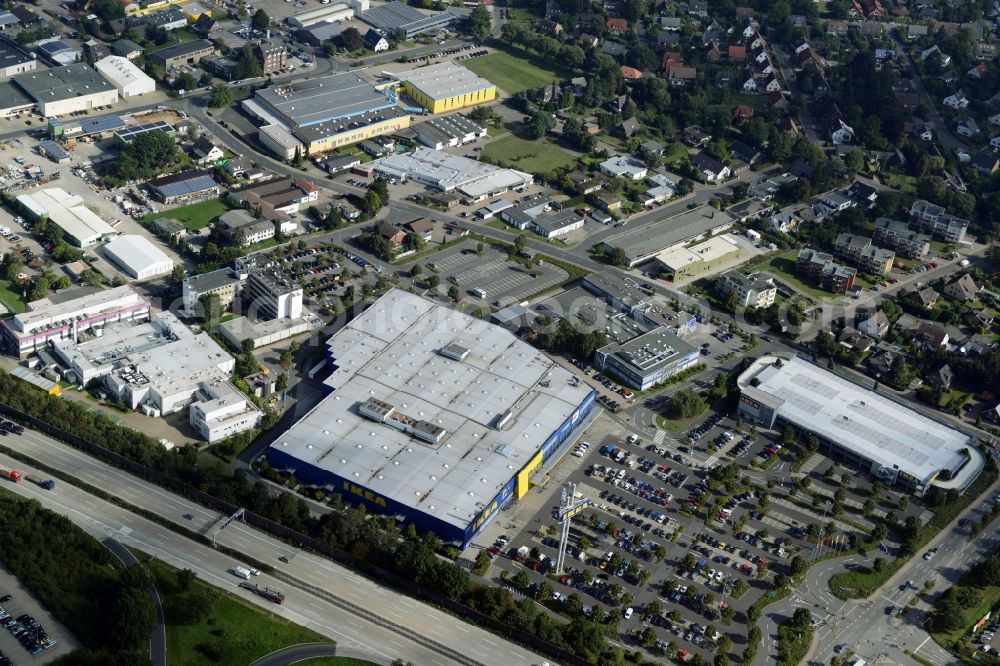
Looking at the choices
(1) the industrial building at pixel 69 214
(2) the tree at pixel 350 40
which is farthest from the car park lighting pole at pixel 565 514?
(2) the tree at pixel 350 40

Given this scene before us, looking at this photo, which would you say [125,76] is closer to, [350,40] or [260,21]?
[260,21]

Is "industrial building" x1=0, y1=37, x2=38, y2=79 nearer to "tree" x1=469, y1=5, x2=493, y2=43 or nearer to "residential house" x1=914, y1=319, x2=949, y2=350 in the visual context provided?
"tree" x1=469, y1=5, x2=493, y2=43

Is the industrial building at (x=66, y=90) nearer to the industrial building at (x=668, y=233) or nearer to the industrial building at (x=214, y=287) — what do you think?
the industrial building at (x=214, y=287)

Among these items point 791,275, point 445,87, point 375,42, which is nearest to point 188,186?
point 445,87

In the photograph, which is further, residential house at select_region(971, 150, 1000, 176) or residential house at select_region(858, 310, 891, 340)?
residential house at select_region(971, 150, 1000, 176)

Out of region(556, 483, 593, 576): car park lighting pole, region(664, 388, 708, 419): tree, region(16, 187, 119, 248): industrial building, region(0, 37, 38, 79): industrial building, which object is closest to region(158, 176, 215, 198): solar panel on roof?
region(16, 187, 119, 248): industrial building

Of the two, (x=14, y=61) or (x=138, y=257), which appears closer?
(x=138, y=257)
